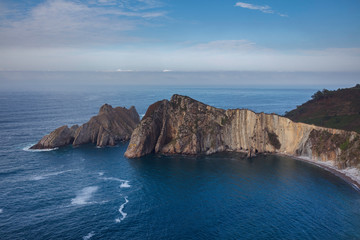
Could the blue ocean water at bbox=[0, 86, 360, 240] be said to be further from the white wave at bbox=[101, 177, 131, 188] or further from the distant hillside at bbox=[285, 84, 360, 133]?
the distant hillside at bbox=[285, 84, 360, 133]

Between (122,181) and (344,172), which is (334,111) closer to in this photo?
(344,172)

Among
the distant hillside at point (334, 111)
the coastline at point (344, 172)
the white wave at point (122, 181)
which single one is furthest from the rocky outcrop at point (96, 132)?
the distant hillside at point (334, 111)

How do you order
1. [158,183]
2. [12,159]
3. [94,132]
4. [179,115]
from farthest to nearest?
[94,132], [179,115], [12,159], [158,183]

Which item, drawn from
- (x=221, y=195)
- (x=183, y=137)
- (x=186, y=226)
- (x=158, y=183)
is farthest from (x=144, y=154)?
(x=186, y=226)

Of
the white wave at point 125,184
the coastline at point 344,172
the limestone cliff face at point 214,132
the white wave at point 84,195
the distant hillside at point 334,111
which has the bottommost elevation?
the white wave at point 84,195

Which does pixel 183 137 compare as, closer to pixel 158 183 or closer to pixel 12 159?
pixel 158 183

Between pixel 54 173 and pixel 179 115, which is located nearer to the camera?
pixel 54 173

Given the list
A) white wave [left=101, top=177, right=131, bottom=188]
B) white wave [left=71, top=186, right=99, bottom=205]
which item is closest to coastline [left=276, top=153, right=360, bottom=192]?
white wave [left=101, top=177, right=131, bottom=188]

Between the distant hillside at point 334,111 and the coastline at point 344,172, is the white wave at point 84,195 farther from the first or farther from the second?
the distant hillside at point 334,111
